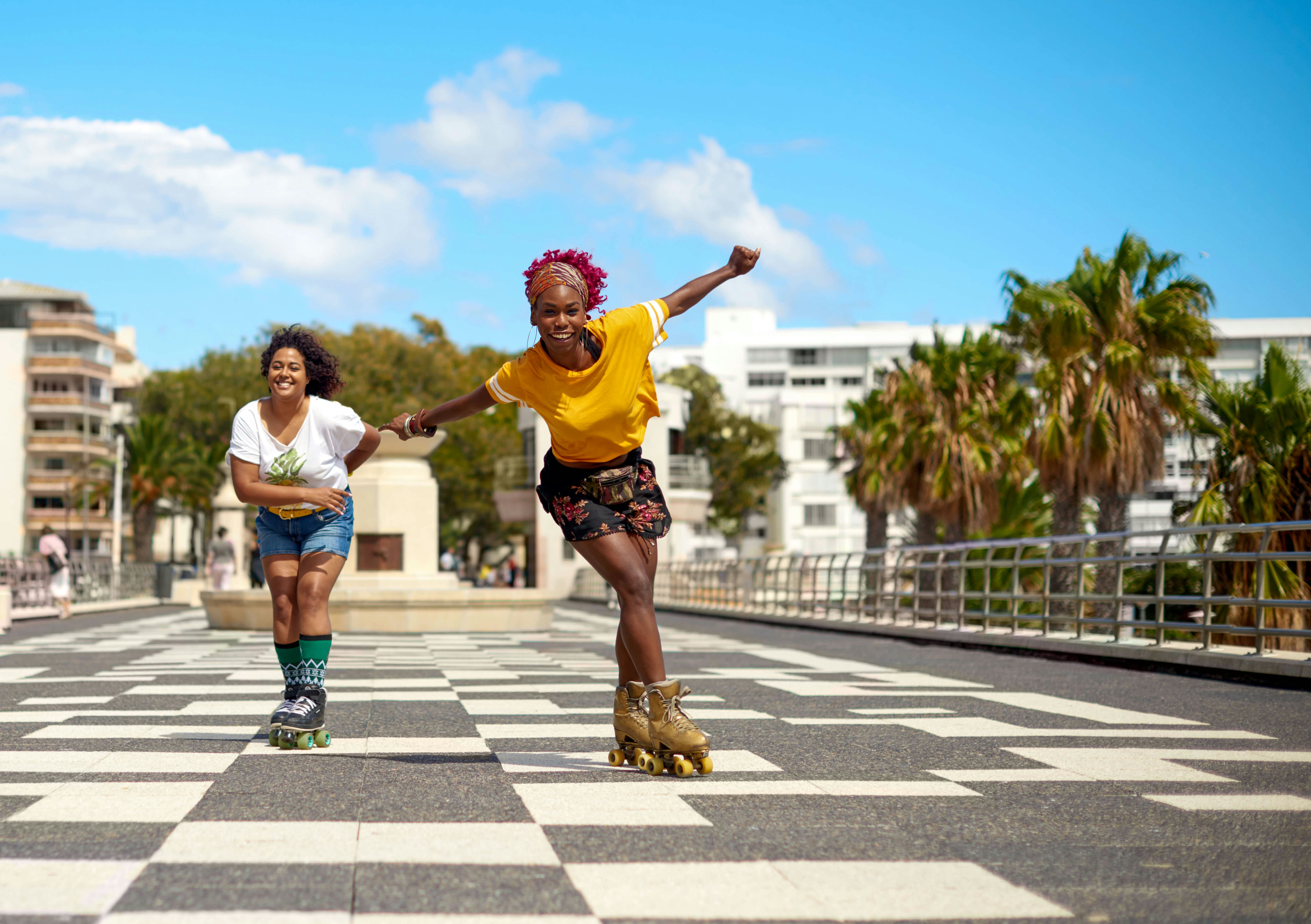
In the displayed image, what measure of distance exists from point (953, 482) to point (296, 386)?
2673cm

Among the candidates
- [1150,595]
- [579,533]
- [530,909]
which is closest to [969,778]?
[579,533]

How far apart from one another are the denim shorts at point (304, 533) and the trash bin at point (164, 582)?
120 feet

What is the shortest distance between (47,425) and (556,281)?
9414 cm

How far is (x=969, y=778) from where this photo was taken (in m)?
5.38

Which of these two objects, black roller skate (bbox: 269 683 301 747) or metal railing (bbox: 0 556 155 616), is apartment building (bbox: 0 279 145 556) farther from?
black roller skate (bbox: 269 683 301 747)

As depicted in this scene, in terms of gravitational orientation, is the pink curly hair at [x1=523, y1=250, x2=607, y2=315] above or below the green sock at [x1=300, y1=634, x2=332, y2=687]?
above

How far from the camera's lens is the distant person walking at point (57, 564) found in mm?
23531

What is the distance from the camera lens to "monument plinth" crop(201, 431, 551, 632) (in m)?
20.8

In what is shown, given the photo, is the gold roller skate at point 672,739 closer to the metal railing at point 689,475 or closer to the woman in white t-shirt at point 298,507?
the woman in white t-shirt at point 298,507

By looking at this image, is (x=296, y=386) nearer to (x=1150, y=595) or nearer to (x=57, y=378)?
(x=1150, y=595)

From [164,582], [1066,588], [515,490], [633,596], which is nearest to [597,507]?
[633,596]

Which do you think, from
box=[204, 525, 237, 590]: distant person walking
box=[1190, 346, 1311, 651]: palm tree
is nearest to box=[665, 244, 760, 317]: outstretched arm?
box=[1190, 346, 1311, 651]: palm tree

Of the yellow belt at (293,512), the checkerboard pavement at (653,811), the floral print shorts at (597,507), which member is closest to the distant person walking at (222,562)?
the checkerboard pavement at (653,811)

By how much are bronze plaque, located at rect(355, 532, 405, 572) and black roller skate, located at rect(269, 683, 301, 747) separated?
1737 centimetres
